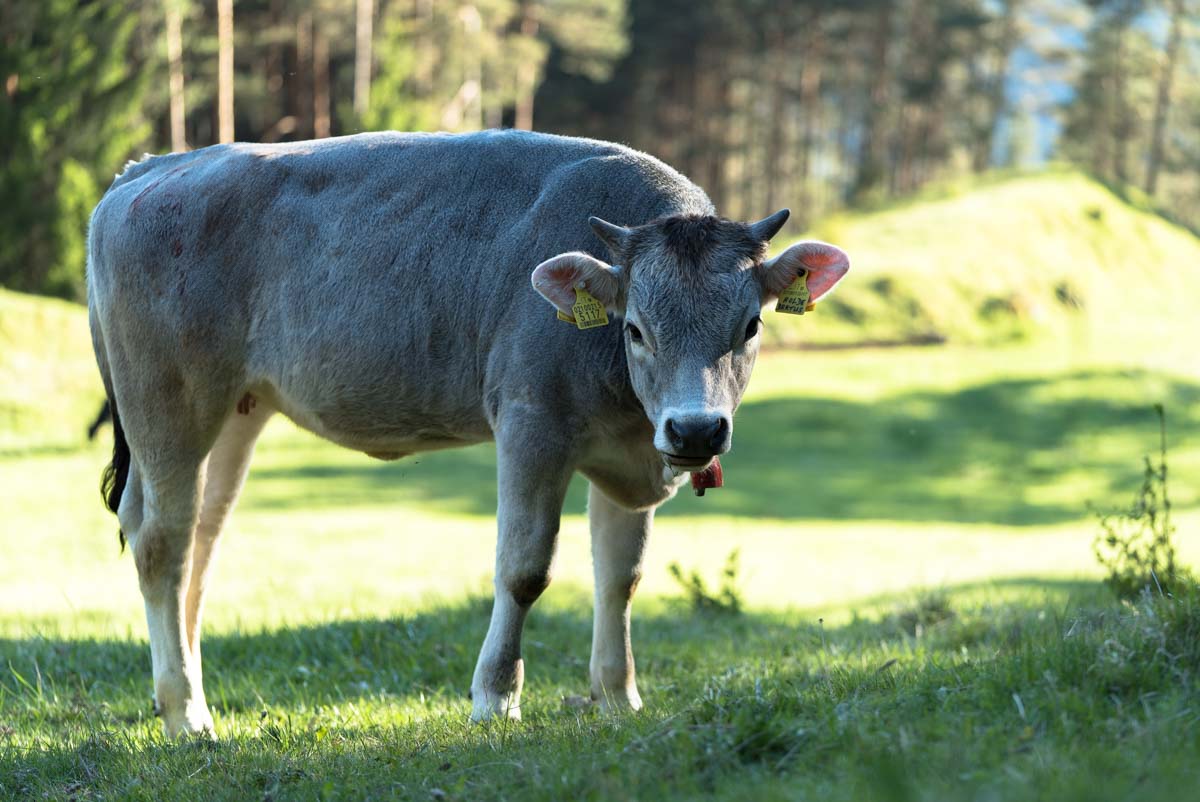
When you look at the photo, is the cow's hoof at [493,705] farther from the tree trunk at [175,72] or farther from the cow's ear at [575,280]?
the tree trunk at [175,72]

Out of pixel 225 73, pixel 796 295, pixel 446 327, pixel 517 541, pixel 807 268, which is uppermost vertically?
pixel 807 268

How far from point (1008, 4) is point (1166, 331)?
3853cm

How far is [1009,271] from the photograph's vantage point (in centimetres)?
3581

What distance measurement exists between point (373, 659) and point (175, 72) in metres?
33.2

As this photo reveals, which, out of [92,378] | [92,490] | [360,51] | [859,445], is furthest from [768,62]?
[92,490]

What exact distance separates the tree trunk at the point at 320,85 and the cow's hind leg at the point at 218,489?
34.3 m

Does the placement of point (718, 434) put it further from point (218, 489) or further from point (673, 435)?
point (218, 489)

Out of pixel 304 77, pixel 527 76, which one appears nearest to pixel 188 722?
pixel 304 77

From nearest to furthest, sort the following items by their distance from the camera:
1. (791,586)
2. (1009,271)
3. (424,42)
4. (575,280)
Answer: (575,280) → (791,586) → (1009,271) → (424,42)

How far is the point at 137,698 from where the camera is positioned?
7523 millimetres

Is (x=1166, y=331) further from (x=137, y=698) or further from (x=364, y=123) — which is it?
(x=137, y=698)

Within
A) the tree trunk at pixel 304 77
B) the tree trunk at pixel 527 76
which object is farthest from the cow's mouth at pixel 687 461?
the tree trunk at pixel 527 76

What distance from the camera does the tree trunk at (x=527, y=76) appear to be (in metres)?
46.2

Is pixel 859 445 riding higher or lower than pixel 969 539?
lower
